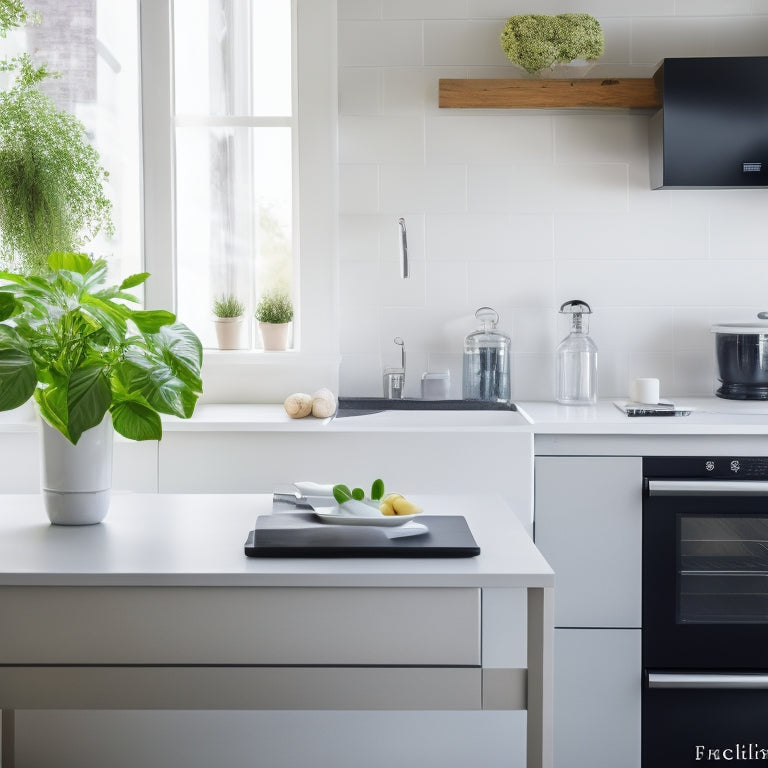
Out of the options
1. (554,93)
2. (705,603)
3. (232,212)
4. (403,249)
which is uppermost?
(554,93)

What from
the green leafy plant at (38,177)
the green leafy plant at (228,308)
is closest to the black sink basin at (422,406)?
the green leafy plant at (228,308)

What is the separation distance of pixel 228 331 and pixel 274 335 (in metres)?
0.16

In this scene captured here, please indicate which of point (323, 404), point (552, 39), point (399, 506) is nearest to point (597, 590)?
point (323, 404)

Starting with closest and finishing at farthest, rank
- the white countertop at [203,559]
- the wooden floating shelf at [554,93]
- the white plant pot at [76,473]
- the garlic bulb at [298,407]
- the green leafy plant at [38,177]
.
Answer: the white countertop at [203,559] → the white plant pot at [76,473] → the garlic bulb at [298,407] → the green leafy plant at [38,177] → the wooden floating shelf at [554,93]

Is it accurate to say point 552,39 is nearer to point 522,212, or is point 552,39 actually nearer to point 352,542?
point 522,212

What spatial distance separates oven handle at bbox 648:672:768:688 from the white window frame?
1340mm

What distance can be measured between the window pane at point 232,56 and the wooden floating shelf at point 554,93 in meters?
0.61

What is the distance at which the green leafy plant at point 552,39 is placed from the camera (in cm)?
287

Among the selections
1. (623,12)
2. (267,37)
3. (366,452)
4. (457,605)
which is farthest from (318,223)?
(457,605)

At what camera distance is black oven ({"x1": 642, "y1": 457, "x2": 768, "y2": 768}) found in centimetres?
248

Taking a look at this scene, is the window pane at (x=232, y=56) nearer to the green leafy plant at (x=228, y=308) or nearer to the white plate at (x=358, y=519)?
the green leafy plant at (x=228, y=308)

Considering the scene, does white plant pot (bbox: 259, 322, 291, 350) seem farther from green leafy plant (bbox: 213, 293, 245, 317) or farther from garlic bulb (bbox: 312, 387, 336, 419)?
garlic bulb (bbox: 312, 387, 336, 419)

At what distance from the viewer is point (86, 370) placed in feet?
4.98

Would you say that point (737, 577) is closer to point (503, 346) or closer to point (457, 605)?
point (503, 346)
